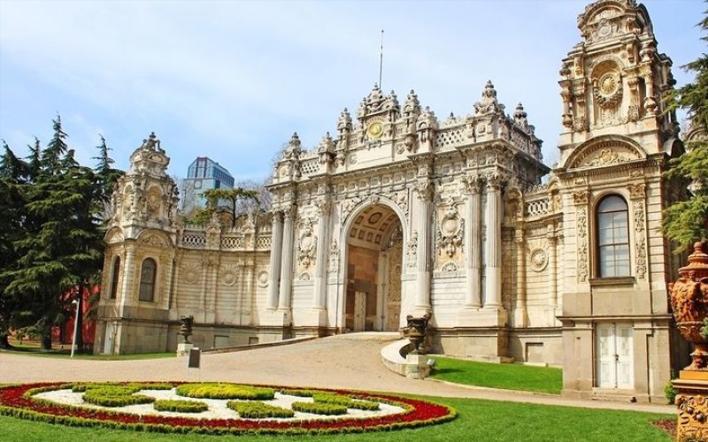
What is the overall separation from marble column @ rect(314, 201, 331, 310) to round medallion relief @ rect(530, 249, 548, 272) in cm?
1239

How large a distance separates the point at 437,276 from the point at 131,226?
18.4 m

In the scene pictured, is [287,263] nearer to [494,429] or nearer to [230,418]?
[230,418]

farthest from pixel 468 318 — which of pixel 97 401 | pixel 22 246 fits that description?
pixel 22 246

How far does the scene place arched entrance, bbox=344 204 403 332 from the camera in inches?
1528

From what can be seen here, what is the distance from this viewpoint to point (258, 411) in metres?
12.8

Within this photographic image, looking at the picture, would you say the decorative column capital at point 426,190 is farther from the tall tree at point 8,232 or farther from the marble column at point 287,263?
the tall tree at point 8,232

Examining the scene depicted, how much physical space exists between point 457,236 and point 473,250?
1.37 m

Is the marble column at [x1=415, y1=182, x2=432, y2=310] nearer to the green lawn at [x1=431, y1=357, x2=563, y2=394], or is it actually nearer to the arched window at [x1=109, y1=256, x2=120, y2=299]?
the green lawn at [x1=431, y1=357, x2=563, y2=394]

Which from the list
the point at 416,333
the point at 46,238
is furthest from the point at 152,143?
the point at 416,333

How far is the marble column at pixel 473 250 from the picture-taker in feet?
104

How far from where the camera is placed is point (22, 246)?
39.8 metres

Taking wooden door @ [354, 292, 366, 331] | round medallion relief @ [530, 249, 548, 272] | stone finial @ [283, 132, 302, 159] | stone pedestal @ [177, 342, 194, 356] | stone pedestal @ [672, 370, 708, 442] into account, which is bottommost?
stone pedestal @ [177, 342, 194, 356]

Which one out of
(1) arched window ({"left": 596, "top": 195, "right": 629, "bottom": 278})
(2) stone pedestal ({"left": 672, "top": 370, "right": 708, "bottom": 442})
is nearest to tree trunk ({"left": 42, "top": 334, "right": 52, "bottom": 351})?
(1) arched window ({"left": 596, "top": 195, "right": 629, "bottom": 278})

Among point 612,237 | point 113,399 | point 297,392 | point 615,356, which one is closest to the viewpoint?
point 113,399
